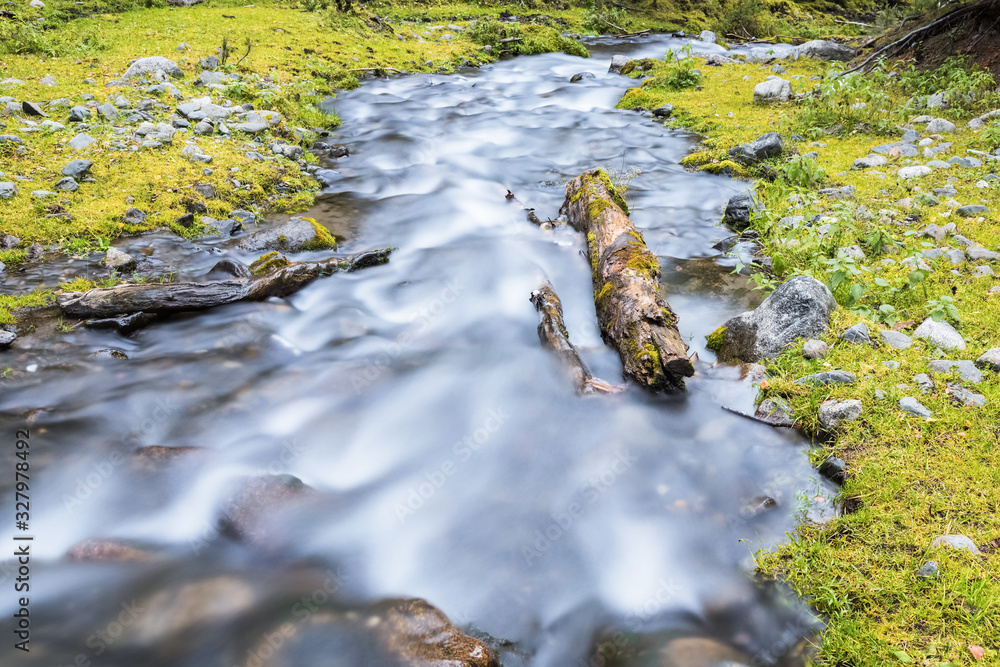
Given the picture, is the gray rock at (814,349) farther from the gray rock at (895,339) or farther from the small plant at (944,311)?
the small plant at (944,311)

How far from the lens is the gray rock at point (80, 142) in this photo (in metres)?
7.82

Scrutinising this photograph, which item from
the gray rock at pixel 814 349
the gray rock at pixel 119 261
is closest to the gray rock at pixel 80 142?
the gray rock at pixel 119 261

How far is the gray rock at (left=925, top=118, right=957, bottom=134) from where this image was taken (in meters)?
8.98

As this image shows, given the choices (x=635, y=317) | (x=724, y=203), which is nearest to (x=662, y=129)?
(x=724, y=203)

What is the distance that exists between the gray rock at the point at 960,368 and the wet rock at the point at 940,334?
259 mm

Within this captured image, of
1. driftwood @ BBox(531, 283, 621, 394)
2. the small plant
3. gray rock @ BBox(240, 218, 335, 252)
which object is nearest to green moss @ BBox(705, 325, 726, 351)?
driftwood @ BBox(531, 283, 621, 394)

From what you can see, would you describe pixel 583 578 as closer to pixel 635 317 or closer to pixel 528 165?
pixel 635 317

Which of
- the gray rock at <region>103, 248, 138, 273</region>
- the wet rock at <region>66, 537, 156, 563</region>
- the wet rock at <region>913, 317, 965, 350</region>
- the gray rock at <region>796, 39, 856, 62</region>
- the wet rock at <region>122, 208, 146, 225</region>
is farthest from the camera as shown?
the gray rock at <region>796, 39, 856, 62</region>

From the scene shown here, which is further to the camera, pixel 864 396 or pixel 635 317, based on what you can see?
pixel 635 317

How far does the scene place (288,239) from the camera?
7.29 m

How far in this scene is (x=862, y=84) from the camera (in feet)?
34.9

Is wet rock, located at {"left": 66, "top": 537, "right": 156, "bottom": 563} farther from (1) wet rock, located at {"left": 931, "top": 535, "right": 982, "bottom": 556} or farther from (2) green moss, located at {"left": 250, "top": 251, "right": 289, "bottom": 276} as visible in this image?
(1) wet rock, located at {"left": 931, "top": 535, "right": 982, "bottom": 556}

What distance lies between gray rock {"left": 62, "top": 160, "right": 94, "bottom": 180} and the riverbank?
357 inches

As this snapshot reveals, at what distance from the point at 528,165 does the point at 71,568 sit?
31.7 feet
